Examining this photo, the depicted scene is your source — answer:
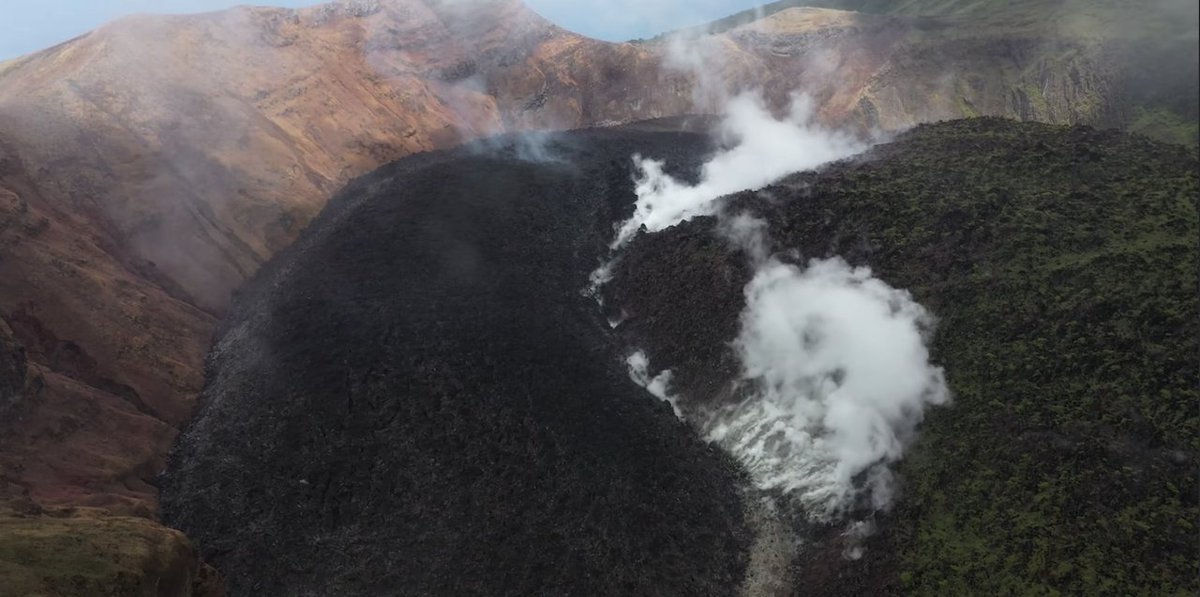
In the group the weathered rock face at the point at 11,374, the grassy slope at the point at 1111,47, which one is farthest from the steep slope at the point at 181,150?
the grassy slope at the point at 1111,47

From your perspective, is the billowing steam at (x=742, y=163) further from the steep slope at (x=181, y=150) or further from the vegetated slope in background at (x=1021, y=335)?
the steep slope at (x=181, y=150)

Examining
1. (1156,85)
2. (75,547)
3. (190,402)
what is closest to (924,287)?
Result: (1156,85)

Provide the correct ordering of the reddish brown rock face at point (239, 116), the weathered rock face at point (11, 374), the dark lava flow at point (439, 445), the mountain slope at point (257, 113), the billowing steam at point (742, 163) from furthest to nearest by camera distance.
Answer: the billowing steam at point (742, 163) → the reddish brown rock face at point (239, 116) → the mountain slope at point (257, 113) → the weathered rock face at point (11, 374) → the dark lava flow at point (439, 445)

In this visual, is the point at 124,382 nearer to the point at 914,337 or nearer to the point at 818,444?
the point at 818,444

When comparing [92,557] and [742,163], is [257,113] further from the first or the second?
[92,557]

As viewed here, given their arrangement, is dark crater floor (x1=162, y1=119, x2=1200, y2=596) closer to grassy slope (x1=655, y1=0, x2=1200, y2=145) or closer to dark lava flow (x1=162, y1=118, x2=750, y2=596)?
dark lava flow (x1=162, y1=118, x2=750, y2=596)

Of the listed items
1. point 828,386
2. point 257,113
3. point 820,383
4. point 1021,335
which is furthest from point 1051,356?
point 257,113

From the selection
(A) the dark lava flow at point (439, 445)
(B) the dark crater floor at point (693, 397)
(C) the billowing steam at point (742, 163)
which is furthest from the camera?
(C) the billowing steam at point (742, 163)
